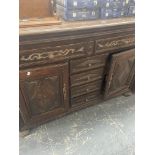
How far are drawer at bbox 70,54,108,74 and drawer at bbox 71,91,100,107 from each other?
0.30m

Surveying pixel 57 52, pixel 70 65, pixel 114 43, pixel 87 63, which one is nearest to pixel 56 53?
pixel 57 52

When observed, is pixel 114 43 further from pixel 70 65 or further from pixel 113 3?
pixel 70 65

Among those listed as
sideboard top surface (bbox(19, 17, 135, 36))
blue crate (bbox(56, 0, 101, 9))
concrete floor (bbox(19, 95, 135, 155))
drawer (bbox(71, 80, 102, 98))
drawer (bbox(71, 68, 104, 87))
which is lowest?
concrete floor (bbox(19, 95, 135, 155))

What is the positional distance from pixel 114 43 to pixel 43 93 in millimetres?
695

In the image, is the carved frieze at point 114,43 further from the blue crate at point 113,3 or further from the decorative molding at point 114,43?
the blue crate at point 113,3

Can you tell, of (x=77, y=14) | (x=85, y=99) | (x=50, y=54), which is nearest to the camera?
(x=50, y=54)

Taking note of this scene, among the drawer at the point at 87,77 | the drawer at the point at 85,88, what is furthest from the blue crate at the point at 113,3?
the drawer at the point at 85,88

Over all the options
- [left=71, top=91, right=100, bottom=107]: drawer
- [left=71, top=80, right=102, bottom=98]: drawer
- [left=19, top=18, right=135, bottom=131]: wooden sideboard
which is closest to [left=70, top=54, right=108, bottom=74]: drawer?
[left=19, top=18, right=135, bottom=131]: wooden sideboard

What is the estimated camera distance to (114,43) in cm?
155

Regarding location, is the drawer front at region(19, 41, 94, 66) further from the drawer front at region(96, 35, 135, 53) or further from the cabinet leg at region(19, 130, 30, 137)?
the cabinet leg at region(19, 130, 30, 137)

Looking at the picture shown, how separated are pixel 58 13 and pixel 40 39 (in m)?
0.38

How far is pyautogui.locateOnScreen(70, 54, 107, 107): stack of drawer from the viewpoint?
1510mm
